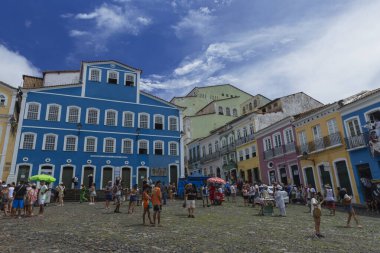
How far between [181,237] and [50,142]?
24.0m

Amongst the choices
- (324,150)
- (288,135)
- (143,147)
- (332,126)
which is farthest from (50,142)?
(332,126)

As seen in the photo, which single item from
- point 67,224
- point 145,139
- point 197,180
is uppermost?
point 145,139

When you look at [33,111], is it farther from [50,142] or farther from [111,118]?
[111,118]

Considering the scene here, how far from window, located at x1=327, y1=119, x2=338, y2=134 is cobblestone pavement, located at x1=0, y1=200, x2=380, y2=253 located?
1258 cm

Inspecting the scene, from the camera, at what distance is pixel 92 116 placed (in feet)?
103

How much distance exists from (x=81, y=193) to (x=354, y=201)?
2029cm

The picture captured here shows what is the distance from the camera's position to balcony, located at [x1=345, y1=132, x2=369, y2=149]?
21094 millimetres

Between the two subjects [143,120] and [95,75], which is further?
[143,120]

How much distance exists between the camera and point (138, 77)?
35125mm

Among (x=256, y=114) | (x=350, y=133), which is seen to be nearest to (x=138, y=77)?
(x=256, y=114)

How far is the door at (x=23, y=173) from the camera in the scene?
26781 mm

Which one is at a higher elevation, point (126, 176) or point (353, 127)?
point (353, 127)

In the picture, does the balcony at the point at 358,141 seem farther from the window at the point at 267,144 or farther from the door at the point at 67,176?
the door at the point at 67,176

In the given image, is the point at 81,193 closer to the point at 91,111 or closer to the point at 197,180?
the point at 197,180
